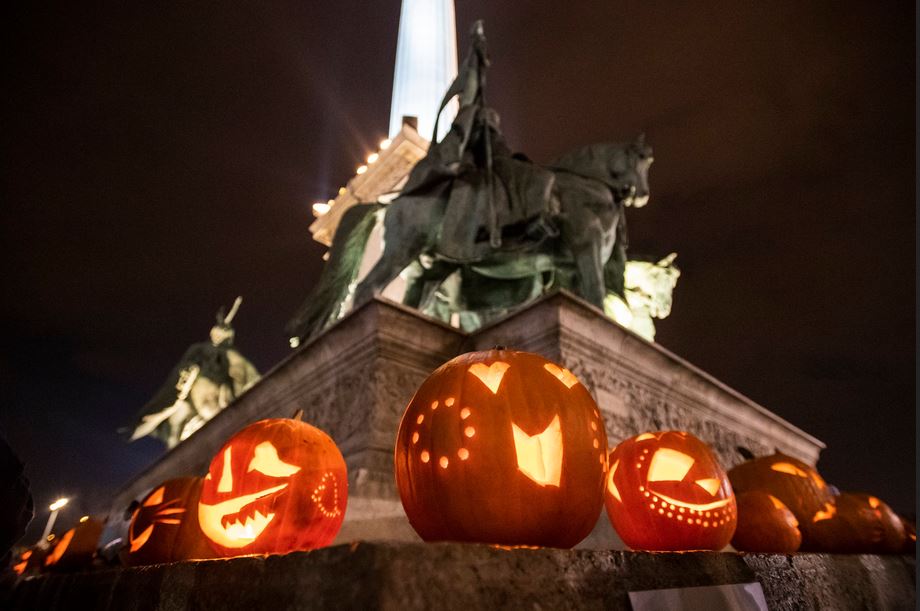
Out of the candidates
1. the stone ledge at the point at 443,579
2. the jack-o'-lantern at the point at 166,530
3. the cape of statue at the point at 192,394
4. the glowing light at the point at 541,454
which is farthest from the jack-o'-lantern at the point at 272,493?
the cape of statue at the point at 192,394

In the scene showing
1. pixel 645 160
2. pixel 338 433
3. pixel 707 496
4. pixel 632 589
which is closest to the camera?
pixel 632 589

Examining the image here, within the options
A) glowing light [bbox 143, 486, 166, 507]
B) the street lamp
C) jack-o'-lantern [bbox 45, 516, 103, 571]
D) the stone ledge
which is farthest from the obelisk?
the stone ledge

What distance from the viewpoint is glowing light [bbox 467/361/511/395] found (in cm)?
155

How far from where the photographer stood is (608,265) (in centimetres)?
643

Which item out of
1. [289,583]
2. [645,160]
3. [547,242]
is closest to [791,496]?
[289,583]

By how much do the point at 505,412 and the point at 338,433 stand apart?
8.18 ft

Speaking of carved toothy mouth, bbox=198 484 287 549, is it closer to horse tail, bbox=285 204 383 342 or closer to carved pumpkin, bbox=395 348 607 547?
carved pumpkin, bbox=395 348 607 547

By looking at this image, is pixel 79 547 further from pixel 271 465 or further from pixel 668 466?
pixel 668 466

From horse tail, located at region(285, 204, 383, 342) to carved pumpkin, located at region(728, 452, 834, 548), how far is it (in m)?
4.45

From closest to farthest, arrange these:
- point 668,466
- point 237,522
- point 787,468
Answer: point 237,522 → point 668,466 → point 787,468

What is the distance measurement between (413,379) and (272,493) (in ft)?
6.37

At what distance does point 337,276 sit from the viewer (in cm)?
612

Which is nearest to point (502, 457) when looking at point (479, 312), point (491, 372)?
point (491, 372)

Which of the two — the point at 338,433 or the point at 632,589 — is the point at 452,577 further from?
the point at 338,433
